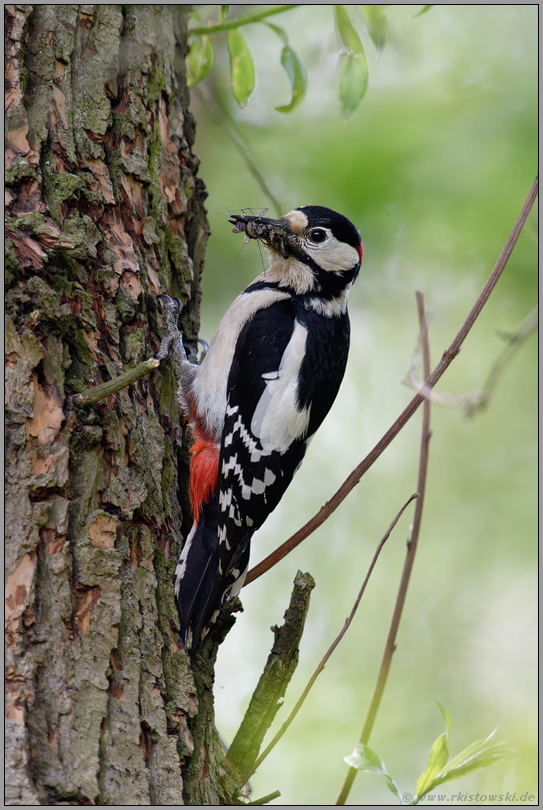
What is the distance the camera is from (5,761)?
3.97 feet

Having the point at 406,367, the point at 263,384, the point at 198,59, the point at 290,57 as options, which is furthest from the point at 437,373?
the point at 406,367

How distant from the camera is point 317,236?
2.69 meters

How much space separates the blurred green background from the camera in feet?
11.9

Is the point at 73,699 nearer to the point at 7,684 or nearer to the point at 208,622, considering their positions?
the point at 7,684

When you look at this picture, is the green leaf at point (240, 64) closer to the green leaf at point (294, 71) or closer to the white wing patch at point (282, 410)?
the green leaf at point (294, 71)

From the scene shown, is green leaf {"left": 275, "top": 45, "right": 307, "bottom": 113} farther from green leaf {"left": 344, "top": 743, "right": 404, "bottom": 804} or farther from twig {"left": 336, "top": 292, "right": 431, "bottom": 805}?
green leaf {"left": 344, "top": 743, "right": 404, "bottom": 804}

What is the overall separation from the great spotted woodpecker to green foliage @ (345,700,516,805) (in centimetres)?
56

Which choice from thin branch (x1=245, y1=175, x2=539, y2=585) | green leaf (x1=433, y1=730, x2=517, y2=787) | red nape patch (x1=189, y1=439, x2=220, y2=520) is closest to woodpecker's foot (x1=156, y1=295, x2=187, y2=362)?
red nape patch (x1=189, y1=439, x2=220, y2=520)

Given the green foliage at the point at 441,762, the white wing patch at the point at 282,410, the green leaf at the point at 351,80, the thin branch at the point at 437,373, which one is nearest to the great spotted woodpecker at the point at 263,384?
the white wing patch at the point at 282,410

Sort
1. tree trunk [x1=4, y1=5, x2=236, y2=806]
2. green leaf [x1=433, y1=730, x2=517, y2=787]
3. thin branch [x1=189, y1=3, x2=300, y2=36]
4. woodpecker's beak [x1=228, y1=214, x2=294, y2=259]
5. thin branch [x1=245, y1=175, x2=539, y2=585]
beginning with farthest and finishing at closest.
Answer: woodpecker's beak [x1=228, y1=214, x2=294, y2=259], thin branch [x1=189, y1=3, x2=300, y2=36], thin branch [x1=245, y1=175, x2=539, y2=585], green leaf [x1=433, y1=730, x2=517, y2=787], tree trunk [x1=4, y1=5, x2=236, y2=806]

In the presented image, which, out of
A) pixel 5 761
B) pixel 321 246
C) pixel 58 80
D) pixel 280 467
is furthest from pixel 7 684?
pixel 321 246

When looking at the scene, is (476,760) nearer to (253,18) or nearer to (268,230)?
(268,230)

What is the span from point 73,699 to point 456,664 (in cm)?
360

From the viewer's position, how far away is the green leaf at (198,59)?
2492mm
